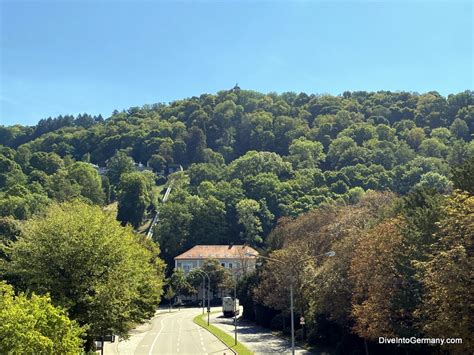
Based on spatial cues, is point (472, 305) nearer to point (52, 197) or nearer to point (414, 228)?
point (414, 228)

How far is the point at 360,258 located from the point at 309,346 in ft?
54.3

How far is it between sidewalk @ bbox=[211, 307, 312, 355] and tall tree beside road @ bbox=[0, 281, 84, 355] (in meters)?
24.9

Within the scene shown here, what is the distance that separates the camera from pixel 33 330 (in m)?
20.2

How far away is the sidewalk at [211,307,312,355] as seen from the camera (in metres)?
45.7

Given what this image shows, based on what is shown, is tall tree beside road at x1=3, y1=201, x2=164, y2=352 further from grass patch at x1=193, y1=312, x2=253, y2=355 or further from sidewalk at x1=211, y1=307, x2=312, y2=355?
sidewalk at x1=211, y1=307, x2=312, y2=355

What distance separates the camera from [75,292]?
108ft

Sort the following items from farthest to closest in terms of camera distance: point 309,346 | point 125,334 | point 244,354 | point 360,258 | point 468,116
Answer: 1. point 468,116
2. point 309,346
3. point 244,354
4. point 125,334
5. point 360,258

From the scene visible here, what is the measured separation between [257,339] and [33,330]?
36634 millimetres

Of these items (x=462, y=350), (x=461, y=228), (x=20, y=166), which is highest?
(x=20, y=166)

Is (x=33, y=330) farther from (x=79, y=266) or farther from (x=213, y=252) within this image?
(x=213, y=252)

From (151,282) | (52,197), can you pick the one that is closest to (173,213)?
(52,197)

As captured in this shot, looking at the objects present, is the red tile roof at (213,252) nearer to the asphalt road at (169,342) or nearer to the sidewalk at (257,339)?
the sidewalk at (257,339)

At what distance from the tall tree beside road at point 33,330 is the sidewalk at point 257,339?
2490 cm

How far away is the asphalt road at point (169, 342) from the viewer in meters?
44.8
